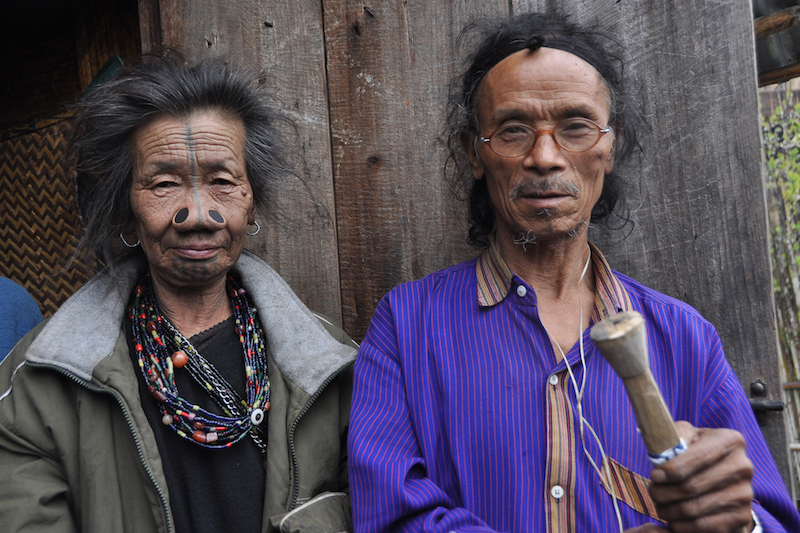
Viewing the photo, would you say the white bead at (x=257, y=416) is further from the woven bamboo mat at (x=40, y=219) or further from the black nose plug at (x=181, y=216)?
the woven bamboo mat at (x=40, y=219)

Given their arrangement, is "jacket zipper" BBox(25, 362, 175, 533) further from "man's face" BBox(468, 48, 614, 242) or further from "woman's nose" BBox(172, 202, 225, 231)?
"man's face" BBox(468, 48, 614, 242)

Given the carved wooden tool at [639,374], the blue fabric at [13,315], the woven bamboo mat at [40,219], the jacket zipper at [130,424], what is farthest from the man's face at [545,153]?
the woven bamboo mat at [40,219]

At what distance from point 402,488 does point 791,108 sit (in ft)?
14.8

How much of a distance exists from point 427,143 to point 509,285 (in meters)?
0.84

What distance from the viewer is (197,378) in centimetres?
185

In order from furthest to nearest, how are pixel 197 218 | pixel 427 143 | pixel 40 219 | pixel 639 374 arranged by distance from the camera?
pixel 40 219
pixel 427 143
pixel 197 218
pixel 639 374

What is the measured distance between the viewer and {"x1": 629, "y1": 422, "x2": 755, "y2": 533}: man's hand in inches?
45.0

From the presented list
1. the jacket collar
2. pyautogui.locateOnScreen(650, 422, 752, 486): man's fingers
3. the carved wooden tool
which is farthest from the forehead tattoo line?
pyautogui.locateOnScreen(650, 422, 752, 486): man's fingers

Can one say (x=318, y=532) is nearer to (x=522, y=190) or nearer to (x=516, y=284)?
(x=516, y=284)

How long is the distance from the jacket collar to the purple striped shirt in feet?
0.79

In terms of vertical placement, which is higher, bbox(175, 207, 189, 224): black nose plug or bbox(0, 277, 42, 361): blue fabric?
bbox(175, 207, 189, 224): black nose plug

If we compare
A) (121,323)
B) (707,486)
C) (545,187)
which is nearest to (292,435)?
(121,323)

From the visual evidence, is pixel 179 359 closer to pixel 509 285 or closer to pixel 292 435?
pixel 292 435

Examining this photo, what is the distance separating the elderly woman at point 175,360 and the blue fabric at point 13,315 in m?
0.34
